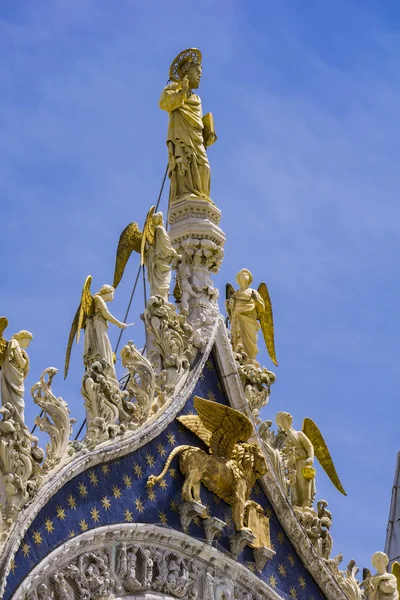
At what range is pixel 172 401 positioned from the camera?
24.0 metres

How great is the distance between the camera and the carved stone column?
25.4 meters

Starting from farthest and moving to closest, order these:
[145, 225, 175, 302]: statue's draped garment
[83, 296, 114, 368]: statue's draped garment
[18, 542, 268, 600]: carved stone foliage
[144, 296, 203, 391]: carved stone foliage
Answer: [145, 225, 175, 302]: statue's draped garment < [144, 296, 203, 391]: carved stone foliage < [83, 296, 114, 368]: statue's draped garment < [18, 542, 268, 600]: carved stone foliage

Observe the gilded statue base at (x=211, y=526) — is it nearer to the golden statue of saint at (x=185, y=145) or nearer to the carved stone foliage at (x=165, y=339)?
the carved stone foliage at (x=165, y=339)

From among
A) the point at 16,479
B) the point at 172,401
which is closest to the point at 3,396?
the point at 16,479

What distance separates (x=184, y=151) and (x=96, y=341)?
156 inches

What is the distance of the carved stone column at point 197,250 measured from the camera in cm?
2542

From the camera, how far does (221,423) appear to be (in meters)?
24.2

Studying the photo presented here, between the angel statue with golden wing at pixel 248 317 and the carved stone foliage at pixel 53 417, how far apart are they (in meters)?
4.46

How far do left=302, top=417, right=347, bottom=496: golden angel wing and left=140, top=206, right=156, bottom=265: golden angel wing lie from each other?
3644mm

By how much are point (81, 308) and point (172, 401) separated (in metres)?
1.72

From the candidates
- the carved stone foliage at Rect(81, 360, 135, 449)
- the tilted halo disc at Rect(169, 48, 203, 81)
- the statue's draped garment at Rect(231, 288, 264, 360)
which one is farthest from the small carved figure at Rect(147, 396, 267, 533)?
the tilted halo disc at Rect(169, 48, 203, 81)

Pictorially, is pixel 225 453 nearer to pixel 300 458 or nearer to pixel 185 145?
pixel 300 458

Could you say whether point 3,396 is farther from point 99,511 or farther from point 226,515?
point 226,515

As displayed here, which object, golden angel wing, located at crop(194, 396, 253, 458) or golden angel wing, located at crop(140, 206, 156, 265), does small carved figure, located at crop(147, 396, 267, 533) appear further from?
golden angel wing, located at crop(140, 206, 156, 265)
